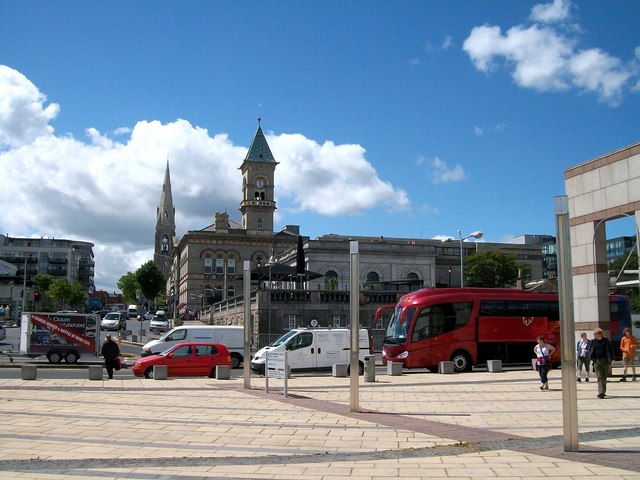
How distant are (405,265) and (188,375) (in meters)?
54.6

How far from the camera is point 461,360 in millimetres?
28828

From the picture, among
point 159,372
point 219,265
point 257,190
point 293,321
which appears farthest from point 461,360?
point 257,190

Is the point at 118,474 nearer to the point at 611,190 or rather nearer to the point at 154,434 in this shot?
the point at 154,434

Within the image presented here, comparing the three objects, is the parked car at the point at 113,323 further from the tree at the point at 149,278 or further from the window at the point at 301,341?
the tree at the point at 149,278

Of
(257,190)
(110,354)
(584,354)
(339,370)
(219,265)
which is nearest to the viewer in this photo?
(584,354)

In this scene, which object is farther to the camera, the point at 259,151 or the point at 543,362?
the point at 259,151

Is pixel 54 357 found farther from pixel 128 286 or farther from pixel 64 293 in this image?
pixel 128 286

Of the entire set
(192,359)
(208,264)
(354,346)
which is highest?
(208,264)

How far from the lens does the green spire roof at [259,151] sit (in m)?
119

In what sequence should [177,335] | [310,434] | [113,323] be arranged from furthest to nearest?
1. [113,323]
2. [177,335]
3. [310,434]

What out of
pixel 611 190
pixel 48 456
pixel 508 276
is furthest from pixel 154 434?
pixel 508 276

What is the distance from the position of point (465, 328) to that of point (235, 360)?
10.9 meters

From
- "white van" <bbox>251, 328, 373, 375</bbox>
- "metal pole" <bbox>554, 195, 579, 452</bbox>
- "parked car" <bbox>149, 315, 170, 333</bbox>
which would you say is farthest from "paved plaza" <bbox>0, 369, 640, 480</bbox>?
"parked car" <bbox>149, 315, 170, 333</bbox>

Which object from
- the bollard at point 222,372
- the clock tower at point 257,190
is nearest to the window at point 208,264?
the clock tower at point 257,190
